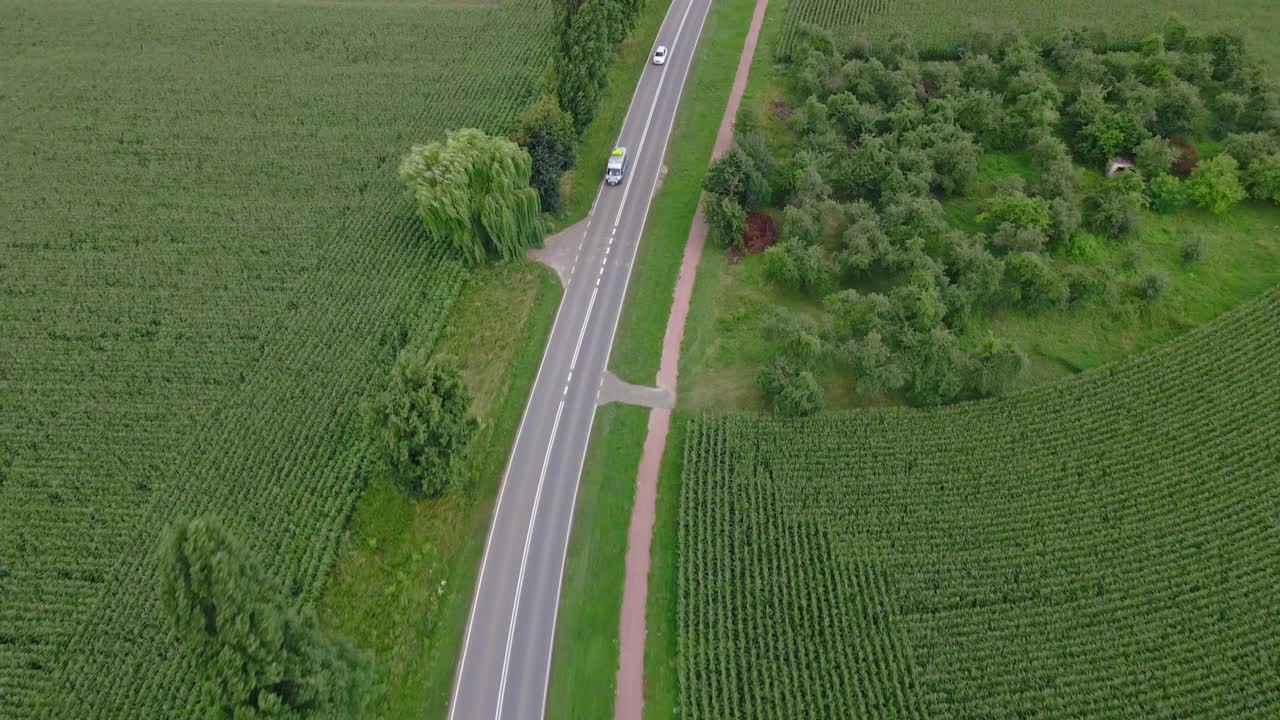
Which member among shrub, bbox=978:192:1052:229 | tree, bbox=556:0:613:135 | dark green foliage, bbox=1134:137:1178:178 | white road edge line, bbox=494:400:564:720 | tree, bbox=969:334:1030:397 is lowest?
white road edge line, bbox=494:400:564:720

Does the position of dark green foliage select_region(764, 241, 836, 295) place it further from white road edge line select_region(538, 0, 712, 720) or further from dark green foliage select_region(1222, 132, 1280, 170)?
dark green foliage select_region(1222, 132, 1280, 170)

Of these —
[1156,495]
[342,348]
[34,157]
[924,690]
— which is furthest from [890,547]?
[34,157]

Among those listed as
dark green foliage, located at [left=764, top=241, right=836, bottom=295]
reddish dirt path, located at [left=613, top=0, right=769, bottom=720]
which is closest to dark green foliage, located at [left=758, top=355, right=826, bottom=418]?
reddish dirt path, located at [left=613, top=0, right=769, bottom=720]

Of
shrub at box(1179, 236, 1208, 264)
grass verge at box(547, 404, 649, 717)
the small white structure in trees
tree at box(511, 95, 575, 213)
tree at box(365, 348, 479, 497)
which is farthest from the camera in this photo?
the small white structure in trees

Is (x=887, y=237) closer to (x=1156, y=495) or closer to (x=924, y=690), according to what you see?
(x=1156, y=495)

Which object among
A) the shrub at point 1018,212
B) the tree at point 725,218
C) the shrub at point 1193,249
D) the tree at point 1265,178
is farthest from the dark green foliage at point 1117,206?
the tree at point 725,218

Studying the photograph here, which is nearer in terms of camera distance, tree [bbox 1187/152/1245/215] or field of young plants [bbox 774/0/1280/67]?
tree [bbox 1187/152/1245/215]
